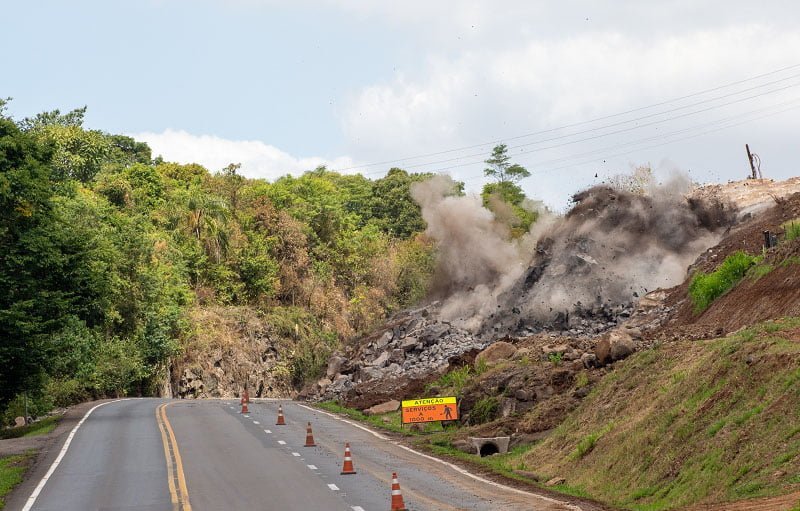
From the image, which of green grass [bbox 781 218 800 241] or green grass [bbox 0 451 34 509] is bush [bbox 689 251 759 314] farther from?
green grass [bbox 0 451 34 509]

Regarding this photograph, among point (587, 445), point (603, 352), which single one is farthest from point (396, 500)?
point (603, 352)

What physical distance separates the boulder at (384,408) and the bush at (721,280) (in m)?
13.4

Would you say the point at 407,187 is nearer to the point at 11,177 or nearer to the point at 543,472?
the point at 11,177

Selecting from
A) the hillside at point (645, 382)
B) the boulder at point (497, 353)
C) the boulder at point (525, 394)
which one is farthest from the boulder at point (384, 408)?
the boulder at point (525, 394)

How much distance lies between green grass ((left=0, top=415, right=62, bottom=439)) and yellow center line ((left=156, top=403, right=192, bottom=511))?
13.8ft

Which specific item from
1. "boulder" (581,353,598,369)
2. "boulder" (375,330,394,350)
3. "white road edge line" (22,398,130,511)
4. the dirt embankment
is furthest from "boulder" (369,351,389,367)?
"boulder" (581,353,598,369)

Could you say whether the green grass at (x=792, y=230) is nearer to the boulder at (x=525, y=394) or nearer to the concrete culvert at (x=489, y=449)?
the boulder at (x=525, y=394)

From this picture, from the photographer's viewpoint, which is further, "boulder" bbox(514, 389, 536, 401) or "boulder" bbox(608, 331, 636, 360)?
"boulder" bbox(514, 389, 536, 401)

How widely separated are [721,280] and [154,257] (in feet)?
141

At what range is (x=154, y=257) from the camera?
73500mm

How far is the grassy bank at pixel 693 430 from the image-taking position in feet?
65.1

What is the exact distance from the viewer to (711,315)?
39.6 m

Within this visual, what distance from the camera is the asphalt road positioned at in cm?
2248

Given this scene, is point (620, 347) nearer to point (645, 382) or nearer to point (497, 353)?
point (645, 382)
